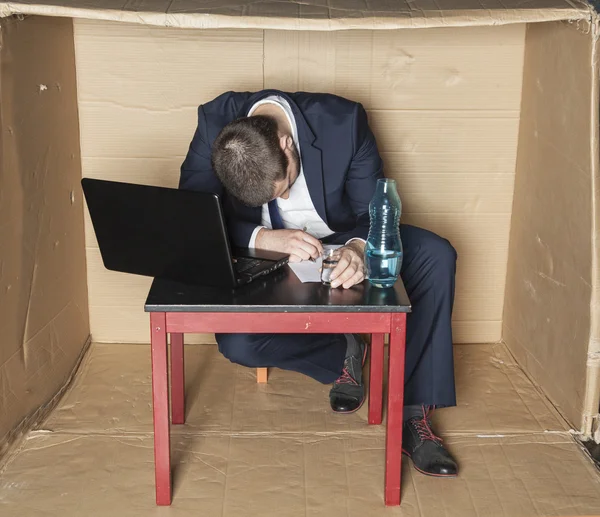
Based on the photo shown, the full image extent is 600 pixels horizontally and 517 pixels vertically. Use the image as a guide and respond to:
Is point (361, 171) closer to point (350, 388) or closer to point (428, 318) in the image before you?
point (428, 318)

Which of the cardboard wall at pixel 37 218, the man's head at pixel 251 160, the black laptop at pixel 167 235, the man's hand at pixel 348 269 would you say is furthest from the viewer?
the cardboard wall at pixel 37 218

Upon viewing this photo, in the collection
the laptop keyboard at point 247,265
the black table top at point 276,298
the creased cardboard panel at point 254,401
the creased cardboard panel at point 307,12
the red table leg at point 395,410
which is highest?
the creased cardboard panel at point 307,12

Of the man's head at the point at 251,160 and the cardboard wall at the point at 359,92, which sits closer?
the man's head at the point at 251,160

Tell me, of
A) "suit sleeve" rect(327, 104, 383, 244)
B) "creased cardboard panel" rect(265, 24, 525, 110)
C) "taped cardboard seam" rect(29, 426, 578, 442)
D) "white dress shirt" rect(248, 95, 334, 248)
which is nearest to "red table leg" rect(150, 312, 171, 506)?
"taped cardboard seam" rect(29, 426, 578, 442)

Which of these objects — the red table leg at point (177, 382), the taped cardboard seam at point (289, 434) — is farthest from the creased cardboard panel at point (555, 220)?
the red table leg at point (177, 382)

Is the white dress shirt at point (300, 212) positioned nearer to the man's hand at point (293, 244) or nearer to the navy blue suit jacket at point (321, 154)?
the navy blue suit jacket at point (321, 154)

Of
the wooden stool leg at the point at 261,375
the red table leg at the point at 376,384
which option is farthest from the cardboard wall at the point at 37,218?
the red table leg at the point at 376,384

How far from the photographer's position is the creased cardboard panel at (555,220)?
2.26 m

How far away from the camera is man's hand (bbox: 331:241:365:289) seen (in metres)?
1.97

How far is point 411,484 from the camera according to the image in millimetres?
2127

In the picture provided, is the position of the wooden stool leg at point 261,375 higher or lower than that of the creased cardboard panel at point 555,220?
lower

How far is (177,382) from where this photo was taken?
243 centimetres

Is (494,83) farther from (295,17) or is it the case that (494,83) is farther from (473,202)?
(295,17)

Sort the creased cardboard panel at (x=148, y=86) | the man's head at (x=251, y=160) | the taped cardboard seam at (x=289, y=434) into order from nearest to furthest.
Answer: the man's head at (x=251, y=160) → the taped cardboard seam at (x=289, y=434) → the creased cardboard panel at (x=148, y=86)
